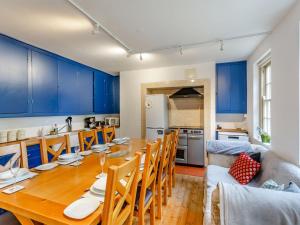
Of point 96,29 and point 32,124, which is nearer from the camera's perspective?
point 96,29

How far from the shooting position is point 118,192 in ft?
3.34

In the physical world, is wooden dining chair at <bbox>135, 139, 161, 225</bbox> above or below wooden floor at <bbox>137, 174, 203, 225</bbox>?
above

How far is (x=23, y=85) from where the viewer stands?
8.66 ft

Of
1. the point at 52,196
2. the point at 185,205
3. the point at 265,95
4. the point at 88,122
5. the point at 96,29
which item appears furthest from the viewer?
the point at 88,122

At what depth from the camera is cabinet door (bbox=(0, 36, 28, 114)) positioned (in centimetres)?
239

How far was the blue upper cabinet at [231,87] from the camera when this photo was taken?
3.71 metres

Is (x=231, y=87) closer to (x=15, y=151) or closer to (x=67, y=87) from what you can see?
(x=67, y=87)

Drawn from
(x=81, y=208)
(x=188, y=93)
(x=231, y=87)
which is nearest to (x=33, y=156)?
(x=81, y=208)

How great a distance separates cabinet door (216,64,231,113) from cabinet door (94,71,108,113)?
9.59 ft

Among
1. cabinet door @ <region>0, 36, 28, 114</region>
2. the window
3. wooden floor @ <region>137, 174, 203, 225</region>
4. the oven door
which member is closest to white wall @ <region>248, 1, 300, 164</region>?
the window

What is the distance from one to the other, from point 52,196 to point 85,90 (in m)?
3.21

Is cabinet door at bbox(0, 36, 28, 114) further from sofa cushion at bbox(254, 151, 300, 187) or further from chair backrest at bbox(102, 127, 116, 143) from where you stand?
sofa cushion at bbox(254, 151, 300, 187)

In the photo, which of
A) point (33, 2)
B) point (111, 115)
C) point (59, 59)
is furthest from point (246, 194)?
point (111, 115)

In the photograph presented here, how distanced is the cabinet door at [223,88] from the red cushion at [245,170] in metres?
A: 1.85
